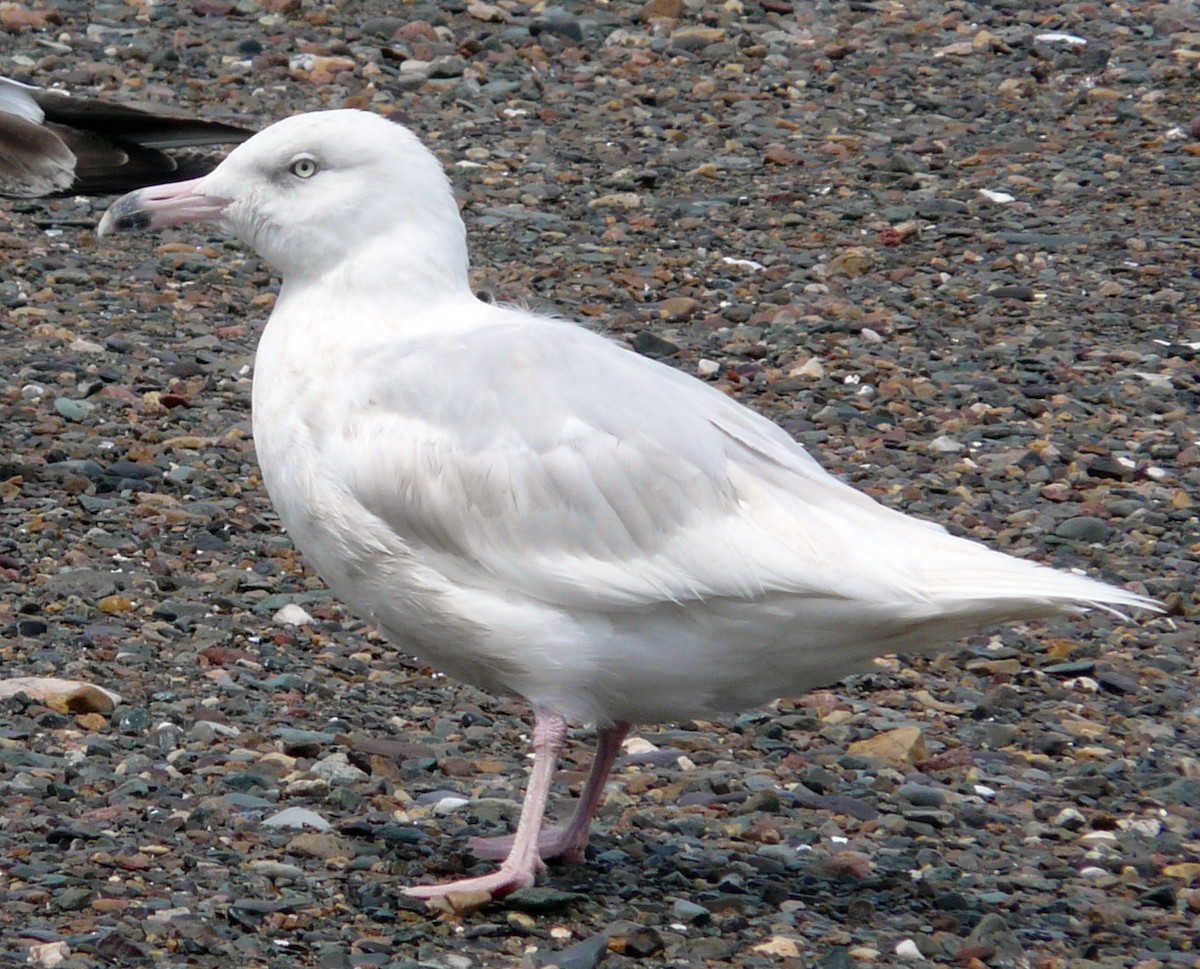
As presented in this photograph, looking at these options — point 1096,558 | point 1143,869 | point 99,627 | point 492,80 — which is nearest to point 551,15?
point 492,80

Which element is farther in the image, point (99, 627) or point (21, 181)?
point (21, 181)

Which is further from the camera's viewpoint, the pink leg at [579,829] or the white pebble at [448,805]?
the white pebble at [448,805]

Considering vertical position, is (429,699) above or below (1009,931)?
below

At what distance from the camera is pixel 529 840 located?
4258 mm

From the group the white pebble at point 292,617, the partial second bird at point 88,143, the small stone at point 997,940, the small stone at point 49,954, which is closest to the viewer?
the small stone at point 49,954

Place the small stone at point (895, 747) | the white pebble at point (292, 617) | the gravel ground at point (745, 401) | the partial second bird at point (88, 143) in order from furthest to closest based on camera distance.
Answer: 1. the partial second bird at point (88, 143)
2. the white pebble at point (292, 617)
3. the small stone at point (895, 747)
4. the gravel ground at point (745, 401)

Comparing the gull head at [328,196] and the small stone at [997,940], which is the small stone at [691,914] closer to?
the small stone at [997,940]

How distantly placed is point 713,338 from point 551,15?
3.57m

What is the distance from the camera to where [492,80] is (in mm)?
10359

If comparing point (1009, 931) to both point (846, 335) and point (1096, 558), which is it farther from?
point (846, 335)

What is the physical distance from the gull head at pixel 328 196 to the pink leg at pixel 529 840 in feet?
3.73

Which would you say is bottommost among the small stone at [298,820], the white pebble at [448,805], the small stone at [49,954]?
the white pebble at [448,805]

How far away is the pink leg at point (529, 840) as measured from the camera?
4199mm

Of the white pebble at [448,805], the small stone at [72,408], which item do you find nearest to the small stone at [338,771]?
the white pebble at [448,805]
